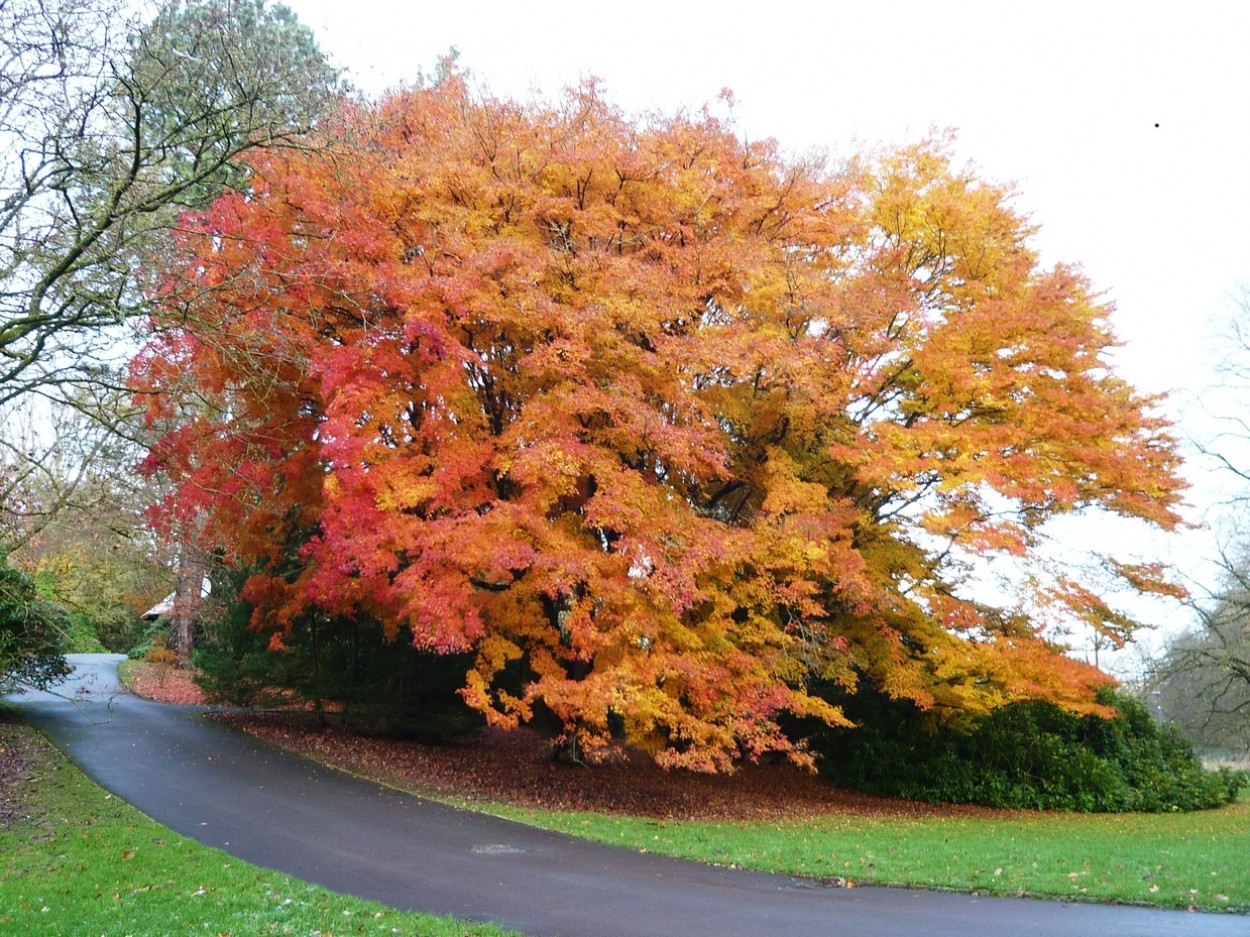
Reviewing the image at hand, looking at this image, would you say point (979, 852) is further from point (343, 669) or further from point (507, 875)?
point (343, 669)

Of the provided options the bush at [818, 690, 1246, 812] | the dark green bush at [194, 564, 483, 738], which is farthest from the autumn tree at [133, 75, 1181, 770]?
the bush at [818, 690, 1246, 812]

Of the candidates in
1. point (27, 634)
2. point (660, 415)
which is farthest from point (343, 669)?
point (660, 415)

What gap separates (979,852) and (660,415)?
7076 millimetres

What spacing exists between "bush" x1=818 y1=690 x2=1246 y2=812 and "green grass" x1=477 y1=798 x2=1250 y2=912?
2.65 meters

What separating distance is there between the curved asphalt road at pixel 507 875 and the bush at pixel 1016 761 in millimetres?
9815

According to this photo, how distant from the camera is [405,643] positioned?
60.8 ft

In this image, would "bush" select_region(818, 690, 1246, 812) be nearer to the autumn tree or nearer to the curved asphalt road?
the autumn tree

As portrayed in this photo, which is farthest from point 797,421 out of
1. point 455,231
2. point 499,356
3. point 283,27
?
point 283,27

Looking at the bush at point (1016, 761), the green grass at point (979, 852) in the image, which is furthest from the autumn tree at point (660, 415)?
the bush at point (1016, 761)

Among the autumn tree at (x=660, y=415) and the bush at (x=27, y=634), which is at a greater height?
the autumn tree at (x=660, y=415)

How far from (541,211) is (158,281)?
649 centimetres

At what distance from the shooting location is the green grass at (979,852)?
30.1 ft

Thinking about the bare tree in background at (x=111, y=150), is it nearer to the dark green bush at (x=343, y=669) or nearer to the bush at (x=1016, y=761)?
the dark green bush at (x=343, y=669)

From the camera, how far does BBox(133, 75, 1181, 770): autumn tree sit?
40.7 ft
